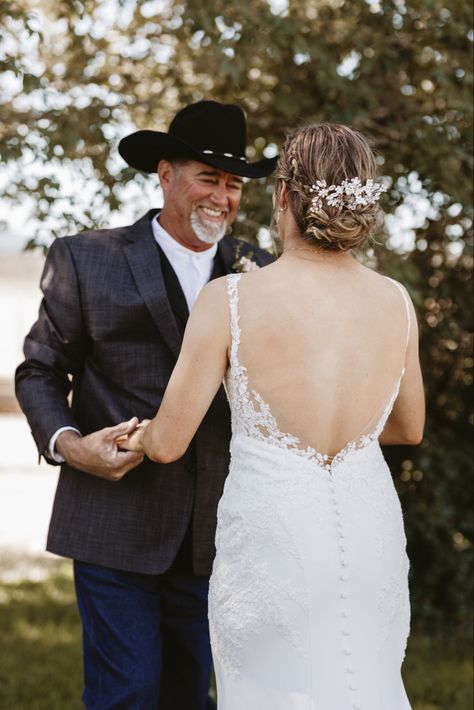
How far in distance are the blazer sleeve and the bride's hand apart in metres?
0.26

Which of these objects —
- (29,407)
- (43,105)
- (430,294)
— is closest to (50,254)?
(29,407)

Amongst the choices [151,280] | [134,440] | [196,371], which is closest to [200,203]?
[151,280]

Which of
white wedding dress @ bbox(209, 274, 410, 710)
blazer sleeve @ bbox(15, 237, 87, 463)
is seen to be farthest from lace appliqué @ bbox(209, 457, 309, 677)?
blazer sleeve @ bbox(15, 237, 87, 463)

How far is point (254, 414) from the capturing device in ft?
8.38

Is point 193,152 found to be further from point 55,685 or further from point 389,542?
point 55,685

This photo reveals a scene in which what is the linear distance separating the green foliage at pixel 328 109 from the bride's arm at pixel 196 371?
1.85 metres

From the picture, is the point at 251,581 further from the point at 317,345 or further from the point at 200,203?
the point at 200,203

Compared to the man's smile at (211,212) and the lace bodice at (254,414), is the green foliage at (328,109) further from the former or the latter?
the lace bodice at (254,414)

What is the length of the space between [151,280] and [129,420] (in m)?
0.46

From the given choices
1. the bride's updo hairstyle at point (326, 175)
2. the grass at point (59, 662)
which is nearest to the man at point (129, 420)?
the bride's updo hairstyle at point (326, 175)

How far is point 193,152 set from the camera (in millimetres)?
3346

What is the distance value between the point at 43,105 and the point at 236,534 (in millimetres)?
2653

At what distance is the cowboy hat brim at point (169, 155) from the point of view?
3.34m

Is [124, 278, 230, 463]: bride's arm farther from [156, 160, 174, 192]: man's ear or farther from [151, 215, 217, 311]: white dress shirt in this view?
[156, 160, 174, 192]: man's ear
